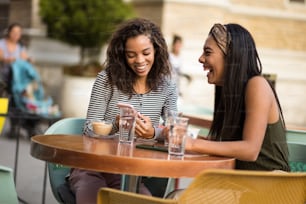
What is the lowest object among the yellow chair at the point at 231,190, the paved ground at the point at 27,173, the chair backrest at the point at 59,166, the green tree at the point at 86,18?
the paved ground at the point at 27,173

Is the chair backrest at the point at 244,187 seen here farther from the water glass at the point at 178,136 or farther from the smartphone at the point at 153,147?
the smartphone at the point at 153,147

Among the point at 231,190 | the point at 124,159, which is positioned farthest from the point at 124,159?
the point at 231,190

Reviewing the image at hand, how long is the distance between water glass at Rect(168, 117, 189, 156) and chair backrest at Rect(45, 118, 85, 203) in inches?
31.6

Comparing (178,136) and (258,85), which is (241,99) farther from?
(178,136)

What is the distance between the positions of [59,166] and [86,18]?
21.7 ft

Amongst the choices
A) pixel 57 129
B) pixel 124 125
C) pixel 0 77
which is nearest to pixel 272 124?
pixel 124 125

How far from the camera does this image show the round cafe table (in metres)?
2.31

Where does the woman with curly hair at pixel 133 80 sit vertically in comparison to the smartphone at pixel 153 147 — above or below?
above

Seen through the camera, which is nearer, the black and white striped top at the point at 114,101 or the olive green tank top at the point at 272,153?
the olive green tank top at the point at 272,153

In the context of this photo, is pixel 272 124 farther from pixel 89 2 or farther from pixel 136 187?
pixel 89 2

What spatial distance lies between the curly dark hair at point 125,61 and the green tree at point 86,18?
6.30 meters

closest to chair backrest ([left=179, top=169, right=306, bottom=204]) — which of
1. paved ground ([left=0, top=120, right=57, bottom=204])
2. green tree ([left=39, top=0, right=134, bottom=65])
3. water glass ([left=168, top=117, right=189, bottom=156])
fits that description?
water glass ([left=168, top=117, right=189, bottom=156])

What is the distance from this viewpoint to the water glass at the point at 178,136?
2514 millimetres

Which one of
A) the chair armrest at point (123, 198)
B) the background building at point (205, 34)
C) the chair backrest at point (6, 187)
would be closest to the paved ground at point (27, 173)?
the chair backrest at point (6, 187)
